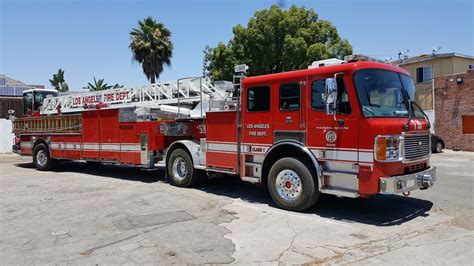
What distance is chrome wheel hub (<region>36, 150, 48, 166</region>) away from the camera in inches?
596

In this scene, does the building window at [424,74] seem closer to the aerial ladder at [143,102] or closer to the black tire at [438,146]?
the black tire at [438,146]

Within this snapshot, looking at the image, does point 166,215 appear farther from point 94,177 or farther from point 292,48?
point 292,48

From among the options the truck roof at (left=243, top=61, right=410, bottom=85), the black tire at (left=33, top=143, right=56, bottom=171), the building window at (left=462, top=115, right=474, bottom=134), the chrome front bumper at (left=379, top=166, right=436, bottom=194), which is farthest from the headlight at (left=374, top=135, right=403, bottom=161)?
the building window at (left=462, top=115, right=474, bottom=134)

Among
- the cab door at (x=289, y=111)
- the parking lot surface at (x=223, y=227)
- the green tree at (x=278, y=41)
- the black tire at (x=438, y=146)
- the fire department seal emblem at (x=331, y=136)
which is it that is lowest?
the parking lot surface at (x=223, y=227)

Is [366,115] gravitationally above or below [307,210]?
above

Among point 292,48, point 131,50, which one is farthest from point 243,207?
point 131,50

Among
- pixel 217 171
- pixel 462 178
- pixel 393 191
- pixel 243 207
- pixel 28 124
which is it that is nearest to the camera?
pixel 393 191

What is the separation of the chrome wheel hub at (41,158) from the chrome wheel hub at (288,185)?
10376 millimetres

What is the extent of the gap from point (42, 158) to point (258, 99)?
10224 millimetres

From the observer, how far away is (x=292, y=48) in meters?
25.4

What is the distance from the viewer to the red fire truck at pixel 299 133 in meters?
6.91

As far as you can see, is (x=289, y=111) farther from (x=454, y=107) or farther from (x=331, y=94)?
(x=454, y=107)

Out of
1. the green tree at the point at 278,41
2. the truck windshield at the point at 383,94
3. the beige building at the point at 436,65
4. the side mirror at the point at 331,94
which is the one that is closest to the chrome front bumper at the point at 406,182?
the truck windshield at the point at 383,94

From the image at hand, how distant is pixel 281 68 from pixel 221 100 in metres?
17.4
